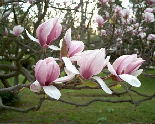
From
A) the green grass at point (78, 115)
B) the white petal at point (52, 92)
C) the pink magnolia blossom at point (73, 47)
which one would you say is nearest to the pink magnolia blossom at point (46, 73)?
the white petal at point (52, 92)

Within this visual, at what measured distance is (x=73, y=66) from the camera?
0.61 meters

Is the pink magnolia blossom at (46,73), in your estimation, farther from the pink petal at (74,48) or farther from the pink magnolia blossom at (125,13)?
the pink magnolia blossom at (125,13)

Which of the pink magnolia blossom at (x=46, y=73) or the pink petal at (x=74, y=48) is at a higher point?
the pink petal at (x=74, y=48)

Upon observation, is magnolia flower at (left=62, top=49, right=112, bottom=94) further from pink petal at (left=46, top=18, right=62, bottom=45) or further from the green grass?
the green grass

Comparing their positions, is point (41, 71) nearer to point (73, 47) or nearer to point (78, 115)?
point (73, 47)

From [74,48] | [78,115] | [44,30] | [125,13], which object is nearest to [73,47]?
[74,48]

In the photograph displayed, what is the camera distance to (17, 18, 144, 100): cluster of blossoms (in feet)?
2.03

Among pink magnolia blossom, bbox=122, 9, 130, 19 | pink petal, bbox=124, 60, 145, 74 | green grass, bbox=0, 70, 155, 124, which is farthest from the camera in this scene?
green grass, bbox=0, 70, 155, 124

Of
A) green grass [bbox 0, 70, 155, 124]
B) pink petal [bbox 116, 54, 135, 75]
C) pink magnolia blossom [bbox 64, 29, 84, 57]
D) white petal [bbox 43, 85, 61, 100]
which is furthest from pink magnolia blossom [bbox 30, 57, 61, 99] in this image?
green grass [bbox 0, 70, 155, 124]

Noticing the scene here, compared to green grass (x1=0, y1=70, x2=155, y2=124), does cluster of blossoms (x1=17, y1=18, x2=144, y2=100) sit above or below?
above

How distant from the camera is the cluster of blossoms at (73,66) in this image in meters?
0.62

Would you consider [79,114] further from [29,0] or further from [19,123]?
[29,0]

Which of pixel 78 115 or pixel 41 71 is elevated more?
pixel 41 71

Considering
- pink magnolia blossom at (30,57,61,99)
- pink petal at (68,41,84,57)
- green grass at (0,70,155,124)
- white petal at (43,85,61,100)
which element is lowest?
green grass at (0,70,155,124)
